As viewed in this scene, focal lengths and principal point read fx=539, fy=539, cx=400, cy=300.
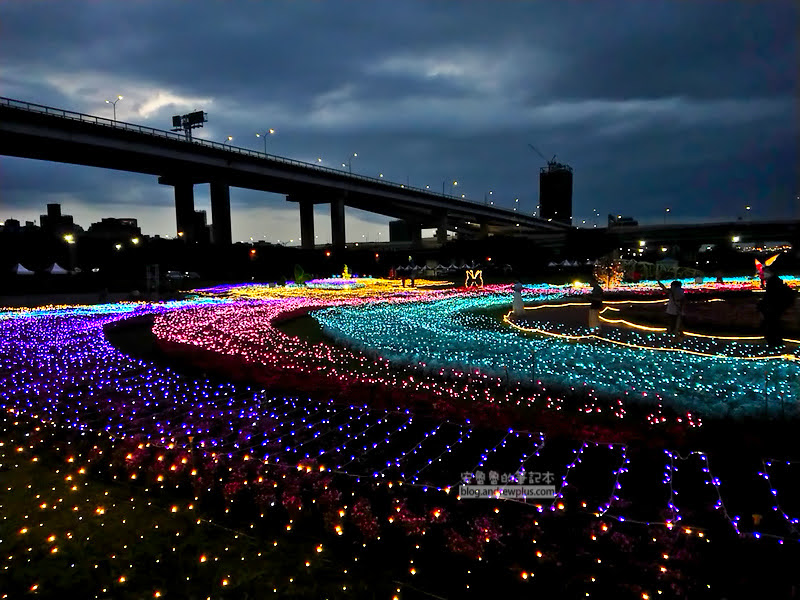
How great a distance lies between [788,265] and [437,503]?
149 ft

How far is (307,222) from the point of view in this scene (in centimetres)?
6950

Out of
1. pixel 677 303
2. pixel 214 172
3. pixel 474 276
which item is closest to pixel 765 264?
pixel 677 303

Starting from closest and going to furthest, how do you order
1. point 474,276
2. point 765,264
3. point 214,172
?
1. point 765,264
2. point 474,276
3. point 214,172

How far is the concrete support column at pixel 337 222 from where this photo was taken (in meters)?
68.2

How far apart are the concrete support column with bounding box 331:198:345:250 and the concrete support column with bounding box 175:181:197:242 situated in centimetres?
1764

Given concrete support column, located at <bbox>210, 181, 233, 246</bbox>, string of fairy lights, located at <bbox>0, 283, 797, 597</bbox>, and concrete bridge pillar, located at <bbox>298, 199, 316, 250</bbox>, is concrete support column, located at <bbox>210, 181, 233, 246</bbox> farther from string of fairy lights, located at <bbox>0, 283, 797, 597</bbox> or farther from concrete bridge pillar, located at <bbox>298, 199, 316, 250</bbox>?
string of fairy lights, located at <bbox>0, 283, 797, 597</bbox>

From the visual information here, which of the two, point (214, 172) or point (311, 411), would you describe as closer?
point (311, 411)

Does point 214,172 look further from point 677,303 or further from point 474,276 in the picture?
point 677,303

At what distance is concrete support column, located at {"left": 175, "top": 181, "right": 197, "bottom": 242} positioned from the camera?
54.2 metres

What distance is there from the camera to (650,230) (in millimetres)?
84000

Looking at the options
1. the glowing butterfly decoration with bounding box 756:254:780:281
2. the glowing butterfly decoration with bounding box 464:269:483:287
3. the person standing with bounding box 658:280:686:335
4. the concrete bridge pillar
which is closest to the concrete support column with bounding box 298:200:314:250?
the concrete bridge pillar

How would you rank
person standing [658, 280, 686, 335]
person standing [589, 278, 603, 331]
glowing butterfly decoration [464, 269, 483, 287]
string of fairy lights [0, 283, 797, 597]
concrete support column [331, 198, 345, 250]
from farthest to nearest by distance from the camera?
concrete support column [331, 198, 345, 250]
glowing butterfly decoration [464, 269, 483, 287]
person standing [589, 278, 603, 331]
person standing [658, 280, 686, 335]
string of fairy lights [0, 283, 797, 597]

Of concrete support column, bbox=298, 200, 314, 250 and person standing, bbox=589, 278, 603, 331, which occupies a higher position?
concrete support column, bbox=298, 200, 314, 250

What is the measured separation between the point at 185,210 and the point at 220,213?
5529 millimetres
